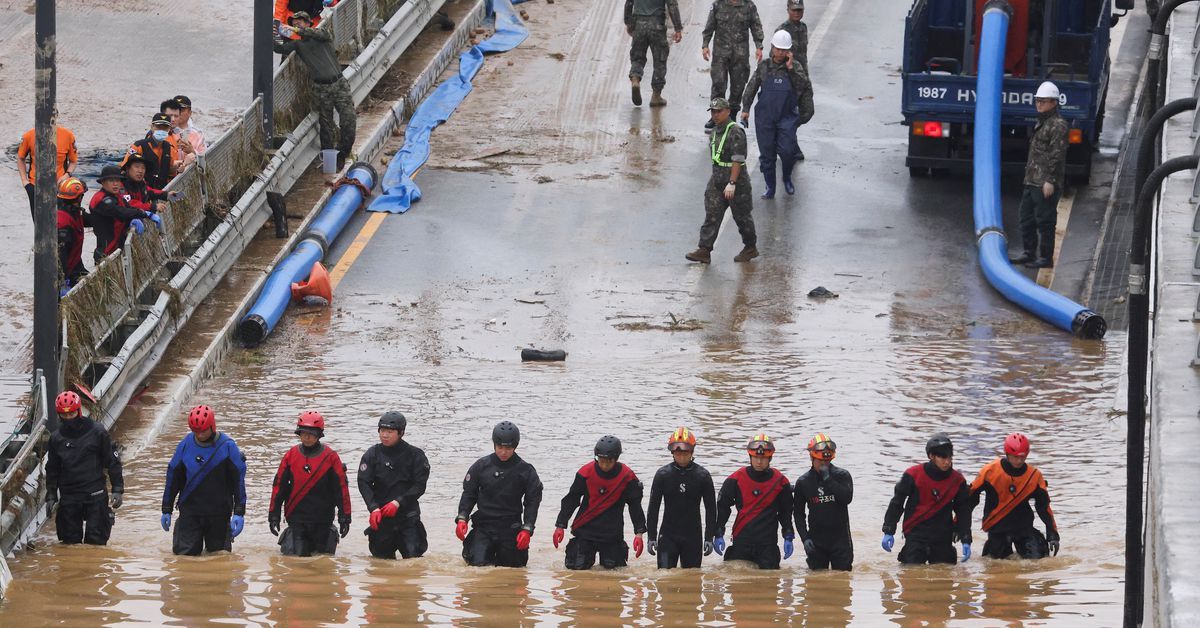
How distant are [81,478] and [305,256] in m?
6.19

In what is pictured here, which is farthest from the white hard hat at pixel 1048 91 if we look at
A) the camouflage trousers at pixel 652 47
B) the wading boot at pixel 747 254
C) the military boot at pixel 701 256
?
the camouflage trousers at pixel 652 47

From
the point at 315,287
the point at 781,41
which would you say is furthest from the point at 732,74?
the point at 315,287

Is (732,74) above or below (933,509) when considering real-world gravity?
above

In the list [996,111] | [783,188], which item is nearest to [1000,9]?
[996,111]

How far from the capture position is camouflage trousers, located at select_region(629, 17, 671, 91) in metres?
22.9

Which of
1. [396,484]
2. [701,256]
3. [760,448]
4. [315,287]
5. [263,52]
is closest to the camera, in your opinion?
[760,448]

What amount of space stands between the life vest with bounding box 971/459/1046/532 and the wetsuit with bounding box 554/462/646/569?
7.60 ft

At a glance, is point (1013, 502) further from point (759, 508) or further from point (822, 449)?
point (759, 508)

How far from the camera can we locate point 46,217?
12648 mm

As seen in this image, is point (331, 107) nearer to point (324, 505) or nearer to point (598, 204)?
point (598, 204)

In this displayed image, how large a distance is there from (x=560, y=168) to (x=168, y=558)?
10.2m

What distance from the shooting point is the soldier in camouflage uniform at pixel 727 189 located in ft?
60.4

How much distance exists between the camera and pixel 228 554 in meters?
12.3

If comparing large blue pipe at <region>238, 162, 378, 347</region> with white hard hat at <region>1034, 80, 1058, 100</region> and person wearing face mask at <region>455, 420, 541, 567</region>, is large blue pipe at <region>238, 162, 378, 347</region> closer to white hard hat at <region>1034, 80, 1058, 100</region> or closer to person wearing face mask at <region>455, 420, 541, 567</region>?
person wearing face mask at <region>455, 420, 541, 567</region>
